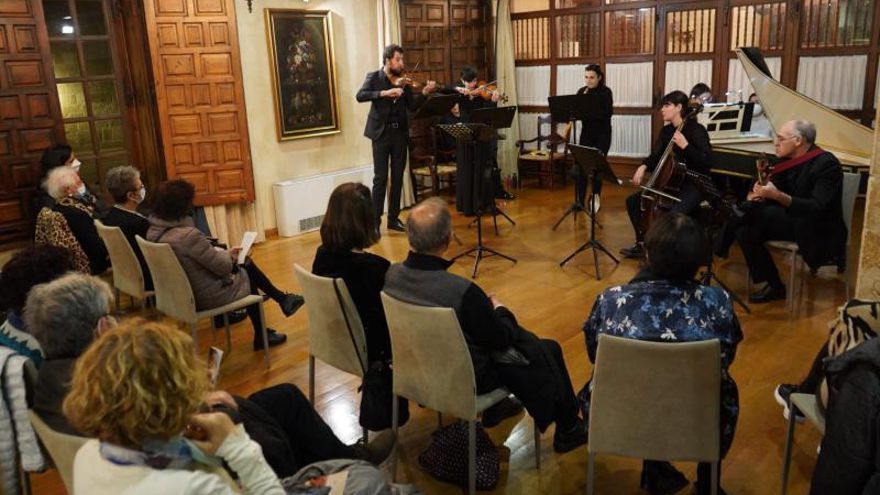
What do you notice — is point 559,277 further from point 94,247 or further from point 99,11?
point 99,11

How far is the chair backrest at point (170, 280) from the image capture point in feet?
11.3

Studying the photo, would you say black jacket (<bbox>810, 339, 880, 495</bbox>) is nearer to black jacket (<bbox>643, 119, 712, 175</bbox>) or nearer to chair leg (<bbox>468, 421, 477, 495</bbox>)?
chair leg (<bbox>468, 421, 477, 495</bbox>)

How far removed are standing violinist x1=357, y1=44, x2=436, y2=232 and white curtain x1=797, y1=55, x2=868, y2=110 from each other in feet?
12.4

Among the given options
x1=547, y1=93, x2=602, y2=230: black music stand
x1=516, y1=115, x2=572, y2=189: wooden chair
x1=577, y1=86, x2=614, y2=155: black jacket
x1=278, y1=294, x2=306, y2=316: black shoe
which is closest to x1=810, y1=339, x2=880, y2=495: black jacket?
x1=278, y1=294, x2=306, y2=316: black shoe

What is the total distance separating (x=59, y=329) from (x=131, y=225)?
83.6 inches

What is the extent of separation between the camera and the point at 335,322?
2.83m

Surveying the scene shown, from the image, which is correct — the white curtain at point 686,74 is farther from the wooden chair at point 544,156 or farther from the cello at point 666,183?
the cello at point 666,183

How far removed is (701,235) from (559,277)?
112 inches

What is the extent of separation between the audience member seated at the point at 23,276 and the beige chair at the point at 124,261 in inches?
50.5

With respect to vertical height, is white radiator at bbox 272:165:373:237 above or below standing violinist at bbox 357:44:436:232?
below

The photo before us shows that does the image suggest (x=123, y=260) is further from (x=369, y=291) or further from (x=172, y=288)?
(x=369, y=291)

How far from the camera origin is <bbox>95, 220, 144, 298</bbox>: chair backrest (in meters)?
3.88

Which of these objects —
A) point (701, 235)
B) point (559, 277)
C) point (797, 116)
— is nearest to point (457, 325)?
point (701, 235)

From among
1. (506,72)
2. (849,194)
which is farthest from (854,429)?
(506,72)
